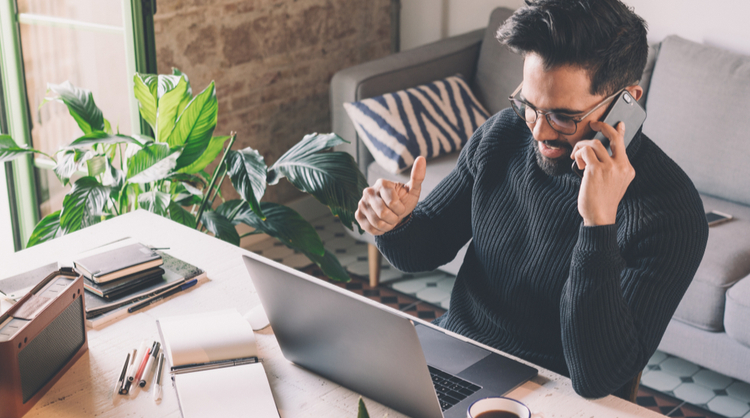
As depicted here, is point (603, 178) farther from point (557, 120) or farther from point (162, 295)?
point (162, 295)

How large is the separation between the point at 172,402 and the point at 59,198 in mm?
1801

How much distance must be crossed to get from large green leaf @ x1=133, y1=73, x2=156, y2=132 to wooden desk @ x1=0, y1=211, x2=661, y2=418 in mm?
722

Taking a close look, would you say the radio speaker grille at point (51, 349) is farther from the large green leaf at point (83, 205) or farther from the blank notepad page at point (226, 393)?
the large green leaf at point (83, 205)

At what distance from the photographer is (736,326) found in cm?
203

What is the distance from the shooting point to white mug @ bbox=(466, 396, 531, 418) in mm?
930

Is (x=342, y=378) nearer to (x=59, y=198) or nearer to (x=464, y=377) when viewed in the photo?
(x=464, y=377)

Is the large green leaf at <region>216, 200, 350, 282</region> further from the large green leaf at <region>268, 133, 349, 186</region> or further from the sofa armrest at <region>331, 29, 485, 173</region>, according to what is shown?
the sofa armrest at <region>331, 29, 485, 173</region>

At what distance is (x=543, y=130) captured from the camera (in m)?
1.17

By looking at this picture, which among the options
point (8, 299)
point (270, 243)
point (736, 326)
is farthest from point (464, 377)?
point (270, 243)

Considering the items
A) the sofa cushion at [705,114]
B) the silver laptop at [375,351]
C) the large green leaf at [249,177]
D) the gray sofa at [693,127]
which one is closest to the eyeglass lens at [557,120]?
the silver laptop at [375,351]

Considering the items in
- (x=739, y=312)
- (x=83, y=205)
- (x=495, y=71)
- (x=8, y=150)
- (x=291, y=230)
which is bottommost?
(x=739, y=312)

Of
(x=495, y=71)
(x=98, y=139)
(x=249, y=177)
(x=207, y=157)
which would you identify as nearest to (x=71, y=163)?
(x=98, y=139)

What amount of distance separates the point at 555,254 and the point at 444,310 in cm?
143


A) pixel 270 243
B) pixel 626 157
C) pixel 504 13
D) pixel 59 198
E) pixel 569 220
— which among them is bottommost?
pixel 270 243
